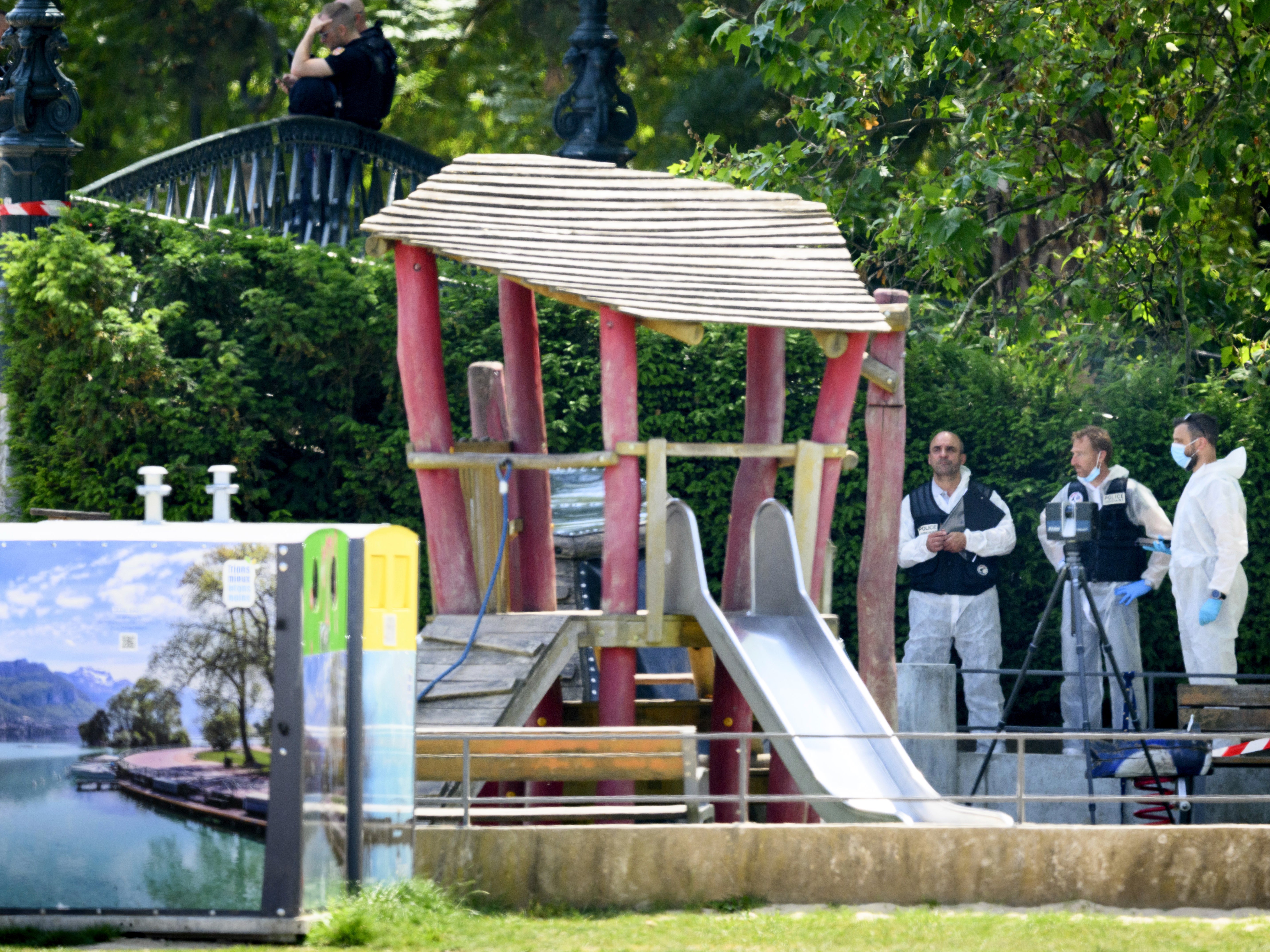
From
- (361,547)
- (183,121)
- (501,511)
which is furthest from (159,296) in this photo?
(183,121)

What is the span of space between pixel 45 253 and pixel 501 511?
4.28m

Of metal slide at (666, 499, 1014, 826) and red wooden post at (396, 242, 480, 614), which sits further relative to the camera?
red wooden post at (396, 242, 480, 614)

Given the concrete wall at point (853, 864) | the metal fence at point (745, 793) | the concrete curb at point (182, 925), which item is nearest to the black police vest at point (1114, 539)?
the metal fence at point (745, 793)

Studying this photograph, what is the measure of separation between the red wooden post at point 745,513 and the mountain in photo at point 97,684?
4033mm

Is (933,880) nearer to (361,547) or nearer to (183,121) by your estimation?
(361,547)

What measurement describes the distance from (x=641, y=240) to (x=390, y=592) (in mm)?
3165

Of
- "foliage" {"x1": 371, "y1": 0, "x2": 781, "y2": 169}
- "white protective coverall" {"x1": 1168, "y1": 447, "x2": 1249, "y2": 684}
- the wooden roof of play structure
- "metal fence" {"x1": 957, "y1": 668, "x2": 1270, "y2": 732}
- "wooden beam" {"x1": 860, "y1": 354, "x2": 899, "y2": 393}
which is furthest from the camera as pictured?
"foliage" {"x1": 371, "y1": 0, "x2": 781, "y2": 169}

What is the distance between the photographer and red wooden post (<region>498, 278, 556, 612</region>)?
10.0 m

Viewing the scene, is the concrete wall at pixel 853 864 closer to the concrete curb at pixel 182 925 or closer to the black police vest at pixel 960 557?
the concrete curb at pixel 182 925

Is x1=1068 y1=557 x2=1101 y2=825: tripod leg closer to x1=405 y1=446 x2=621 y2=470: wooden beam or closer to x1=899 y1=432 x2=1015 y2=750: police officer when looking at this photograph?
x1=899 y1=432 x2=1015 y2=750: police officer

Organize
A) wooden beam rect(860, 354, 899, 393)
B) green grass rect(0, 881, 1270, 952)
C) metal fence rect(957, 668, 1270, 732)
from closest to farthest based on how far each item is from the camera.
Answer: green grass rect(0, 881, 1270, 952) → wooden beam rect(860, 354, 899, 393) → metal fence rect(957, 668, 1270, 732)

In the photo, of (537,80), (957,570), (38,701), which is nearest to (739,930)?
(38,701)

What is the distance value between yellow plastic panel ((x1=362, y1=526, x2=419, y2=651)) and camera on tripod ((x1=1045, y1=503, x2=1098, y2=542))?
443cm

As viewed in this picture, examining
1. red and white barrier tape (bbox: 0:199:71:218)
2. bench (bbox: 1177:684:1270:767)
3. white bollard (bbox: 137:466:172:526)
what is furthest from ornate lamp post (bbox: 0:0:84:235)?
bench (bbox: 1177:684:1270:767)
